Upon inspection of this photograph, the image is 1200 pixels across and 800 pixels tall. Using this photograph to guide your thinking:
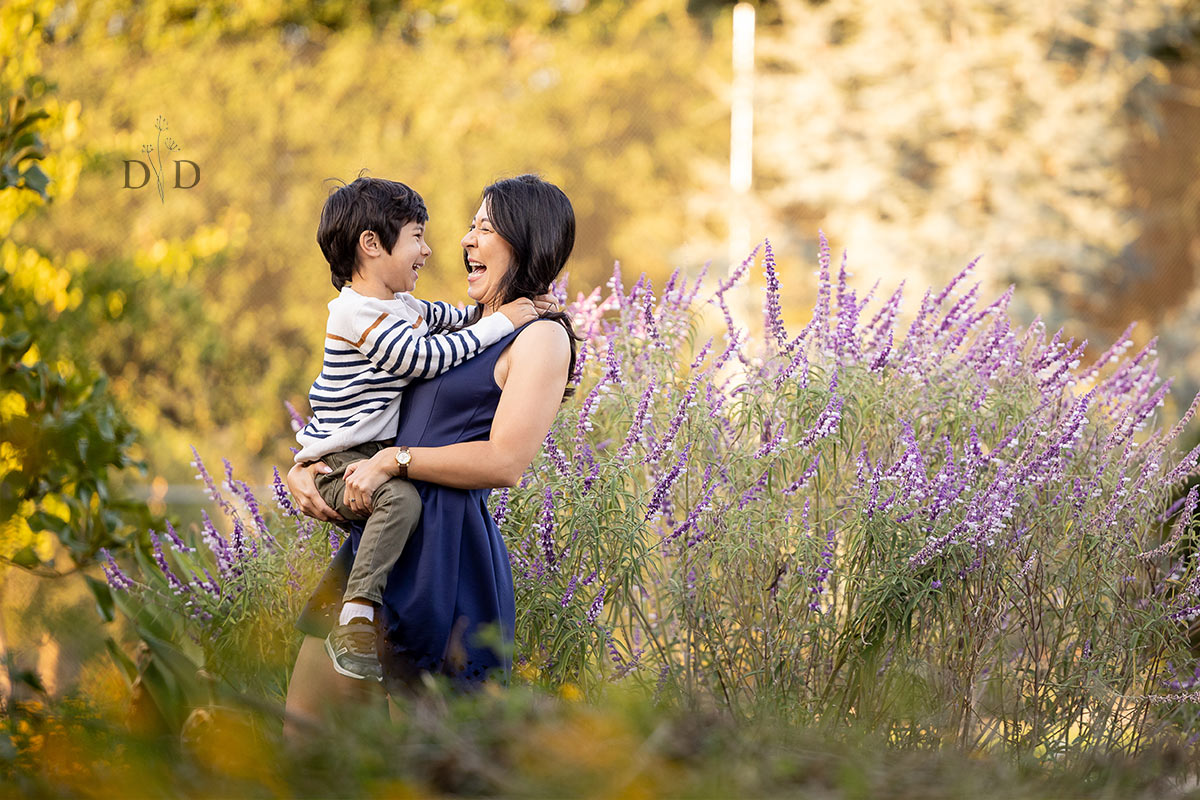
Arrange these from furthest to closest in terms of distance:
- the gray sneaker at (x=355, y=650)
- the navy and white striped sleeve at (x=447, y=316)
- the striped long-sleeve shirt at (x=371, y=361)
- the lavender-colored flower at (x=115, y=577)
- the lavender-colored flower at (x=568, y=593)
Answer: the lavender-colored flower at (x=115, y=577) < the lavender-colored flower at (x=568, y=593) < the navy and white striped sleeve at (x=447, y=316) < the striped long-sleeve shirt at (x=371, y=361) < the gray sneaker at (x=355, y=650)

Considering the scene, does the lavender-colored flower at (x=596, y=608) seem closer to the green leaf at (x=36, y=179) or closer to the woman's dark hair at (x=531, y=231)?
the woman's dark hair at (x=531, y=231)

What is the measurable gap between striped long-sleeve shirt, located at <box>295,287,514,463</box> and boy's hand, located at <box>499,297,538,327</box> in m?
0.02

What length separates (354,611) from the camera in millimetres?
2006

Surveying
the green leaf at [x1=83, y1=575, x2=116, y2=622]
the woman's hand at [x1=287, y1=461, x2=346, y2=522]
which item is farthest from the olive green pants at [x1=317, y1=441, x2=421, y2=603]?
the green leaf at [x1=83, y1=575, x2=116, y2=622]

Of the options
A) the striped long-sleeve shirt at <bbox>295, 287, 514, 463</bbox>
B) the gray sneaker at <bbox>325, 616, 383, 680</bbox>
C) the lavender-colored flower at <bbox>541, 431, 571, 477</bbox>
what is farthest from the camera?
the lavender-colored flower at <bbox>541, 431, 571, 477</bbox>

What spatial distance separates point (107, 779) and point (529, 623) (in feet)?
4.76

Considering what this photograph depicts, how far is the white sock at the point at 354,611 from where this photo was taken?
79.0 inches

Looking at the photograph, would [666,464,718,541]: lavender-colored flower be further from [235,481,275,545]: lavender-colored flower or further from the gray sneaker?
[235,481,275,545]: lavender-colored flower

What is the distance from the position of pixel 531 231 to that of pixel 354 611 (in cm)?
71

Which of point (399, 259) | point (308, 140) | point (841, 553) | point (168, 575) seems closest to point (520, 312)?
point (399, 259)

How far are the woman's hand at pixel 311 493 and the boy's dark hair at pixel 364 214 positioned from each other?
341 millimetres

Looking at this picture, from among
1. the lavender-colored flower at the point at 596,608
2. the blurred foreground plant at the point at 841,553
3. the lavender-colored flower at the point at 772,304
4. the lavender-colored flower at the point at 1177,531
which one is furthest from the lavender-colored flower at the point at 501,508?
the lavender-colored flower at the point at 1177,531

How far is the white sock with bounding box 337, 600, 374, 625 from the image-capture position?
6.58ft

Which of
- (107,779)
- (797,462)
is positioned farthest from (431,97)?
(107,779)
